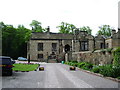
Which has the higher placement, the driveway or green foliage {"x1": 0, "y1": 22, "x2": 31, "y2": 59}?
green foliage {"x1": 0, "y1": 22, "x2": 31, "y2": 59}

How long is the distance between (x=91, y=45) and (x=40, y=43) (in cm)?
1509

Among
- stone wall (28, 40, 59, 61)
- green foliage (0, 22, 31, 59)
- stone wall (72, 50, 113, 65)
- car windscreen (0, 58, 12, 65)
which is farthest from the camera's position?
green foliage (0, 22, 31, 59)

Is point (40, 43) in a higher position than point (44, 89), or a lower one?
higher

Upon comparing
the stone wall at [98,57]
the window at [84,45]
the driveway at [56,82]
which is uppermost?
the window at [84,45]

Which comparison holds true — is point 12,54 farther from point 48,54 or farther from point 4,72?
point 4,72

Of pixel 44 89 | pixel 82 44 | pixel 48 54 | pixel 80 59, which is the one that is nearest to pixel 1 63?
pixel 44 89

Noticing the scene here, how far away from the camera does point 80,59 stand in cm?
3375

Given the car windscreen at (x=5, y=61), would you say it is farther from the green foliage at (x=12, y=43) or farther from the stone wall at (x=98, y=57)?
the green foliage at (x=12, y=43)

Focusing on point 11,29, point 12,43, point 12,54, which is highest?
point 11,29

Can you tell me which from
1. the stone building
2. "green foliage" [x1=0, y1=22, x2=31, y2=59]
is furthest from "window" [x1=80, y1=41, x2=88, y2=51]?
"green foliage" [x1=0, y1=22, x2=31, y2=59]

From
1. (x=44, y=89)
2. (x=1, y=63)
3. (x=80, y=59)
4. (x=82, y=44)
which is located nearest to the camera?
(x=44, y=89)

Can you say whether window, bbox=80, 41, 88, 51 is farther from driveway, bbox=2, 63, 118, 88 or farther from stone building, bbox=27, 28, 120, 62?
driveway, bbox=2, 63, 118, 88

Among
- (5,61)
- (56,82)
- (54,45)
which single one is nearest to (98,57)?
(5,61)

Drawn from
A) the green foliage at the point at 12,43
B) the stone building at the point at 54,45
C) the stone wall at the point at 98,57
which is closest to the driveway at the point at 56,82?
the stone wall at the point at 98,57
